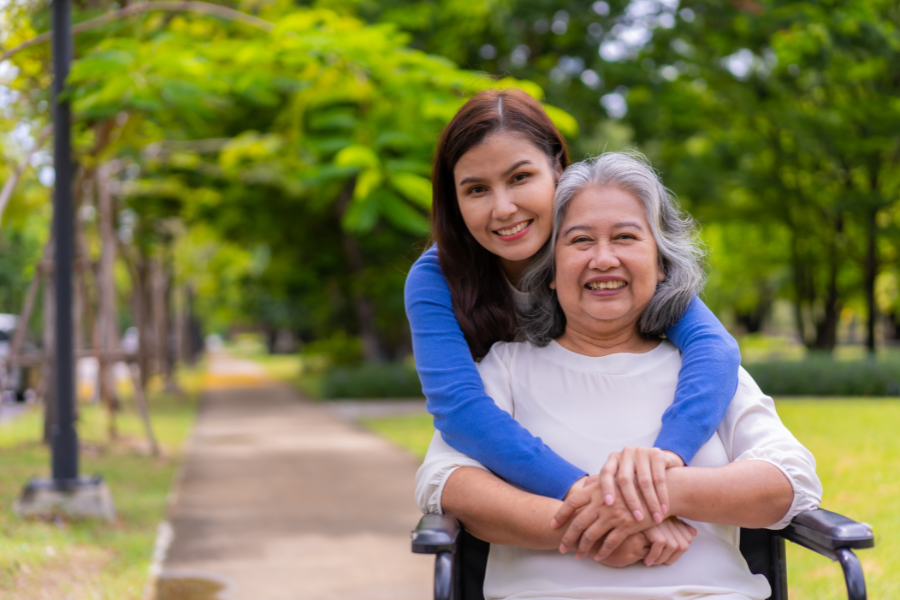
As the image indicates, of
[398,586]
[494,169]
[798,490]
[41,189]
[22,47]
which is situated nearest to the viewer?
[798,490]

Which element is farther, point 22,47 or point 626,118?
point 626,118

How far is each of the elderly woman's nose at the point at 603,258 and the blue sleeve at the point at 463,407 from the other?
0.40 meters

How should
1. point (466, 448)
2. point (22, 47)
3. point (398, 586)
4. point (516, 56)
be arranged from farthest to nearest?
point (516, 56) < point (22, 47) < point (398, 586) < point (466, 448)

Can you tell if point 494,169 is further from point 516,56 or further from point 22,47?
point 516,56

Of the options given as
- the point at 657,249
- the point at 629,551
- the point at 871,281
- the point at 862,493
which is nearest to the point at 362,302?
the point at 871,281

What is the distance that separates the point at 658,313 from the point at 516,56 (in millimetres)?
11492

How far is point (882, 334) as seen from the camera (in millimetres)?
34594

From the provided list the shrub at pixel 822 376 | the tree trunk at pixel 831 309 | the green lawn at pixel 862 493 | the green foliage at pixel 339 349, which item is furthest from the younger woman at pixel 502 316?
the green foliage at pixel 339 349

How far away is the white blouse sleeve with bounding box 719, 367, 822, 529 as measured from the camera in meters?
2.00

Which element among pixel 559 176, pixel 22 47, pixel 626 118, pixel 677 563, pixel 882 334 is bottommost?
pixel 882 334

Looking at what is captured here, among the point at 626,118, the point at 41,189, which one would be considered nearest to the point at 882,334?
the point at 626,118

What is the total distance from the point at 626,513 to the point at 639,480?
0.08 metres

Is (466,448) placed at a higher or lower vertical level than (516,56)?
lower

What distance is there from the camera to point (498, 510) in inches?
79.9
